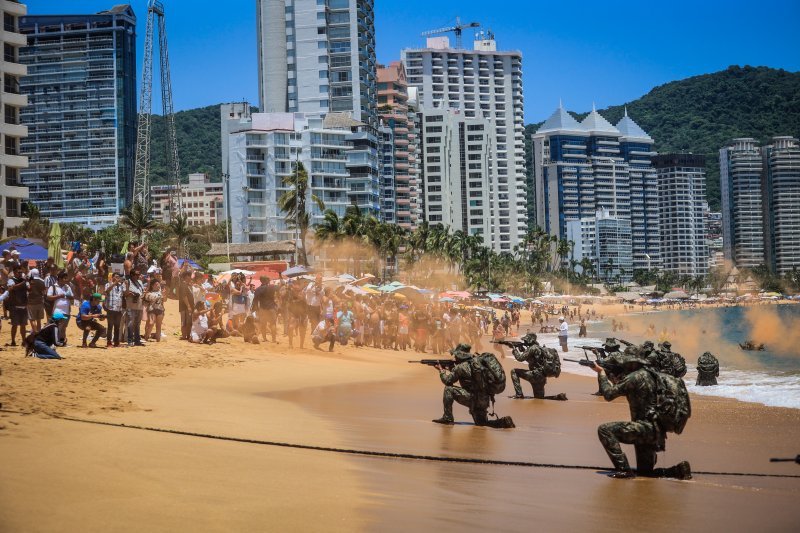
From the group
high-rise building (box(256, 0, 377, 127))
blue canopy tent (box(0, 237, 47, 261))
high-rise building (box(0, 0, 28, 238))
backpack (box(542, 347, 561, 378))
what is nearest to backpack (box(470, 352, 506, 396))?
backpack (box(542, 347, 561, 378))

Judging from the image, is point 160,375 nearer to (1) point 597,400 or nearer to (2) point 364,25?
(1) point 597,400

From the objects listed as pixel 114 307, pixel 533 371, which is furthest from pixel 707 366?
pixel 114 307

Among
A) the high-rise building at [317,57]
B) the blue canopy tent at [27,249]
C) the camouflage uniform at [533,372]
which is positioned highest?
the high-rise building at [317,57]

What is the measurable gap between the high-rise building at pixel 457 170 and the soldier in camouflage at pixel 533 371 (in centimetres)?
15689

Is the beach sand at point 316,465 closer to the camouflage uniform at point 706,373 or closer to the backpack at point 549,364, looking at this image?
the backpack at point 549,364

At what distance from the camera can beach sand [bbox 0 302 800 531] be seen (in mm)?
7020

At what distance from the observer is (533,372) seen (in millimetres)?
18094

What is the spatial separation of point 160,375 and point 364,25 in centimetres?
10819

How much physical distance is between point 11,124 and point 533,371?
143 feet

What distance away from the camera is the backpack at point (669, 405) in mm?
9422

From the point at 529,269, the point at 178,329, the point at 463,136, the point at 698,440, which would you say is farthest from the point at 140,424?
the point at 463,136

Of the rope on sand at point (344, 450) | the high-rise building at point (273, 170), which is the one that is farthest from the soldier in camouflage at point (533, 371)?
the high-rise building at point (273, 170)

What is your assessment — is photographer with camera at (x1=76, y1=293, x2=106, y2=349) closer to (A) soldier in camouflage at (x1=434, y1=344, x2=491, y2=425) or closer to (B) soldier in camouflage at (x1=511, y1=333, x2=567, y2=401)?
(A) soldier in camouflage at (x1=434, y1=344, x2=491, y2=425)

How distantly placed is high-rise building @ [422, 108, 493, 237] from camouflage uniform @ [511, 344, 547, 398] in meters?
157
